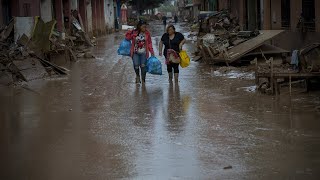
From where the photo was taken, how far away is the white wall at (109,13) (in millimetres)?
50591

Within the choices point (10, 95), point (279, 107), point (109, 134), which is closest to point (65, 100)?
point (10, 95)

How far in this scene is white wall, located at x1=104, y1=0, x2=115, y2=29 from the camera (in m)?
50.6

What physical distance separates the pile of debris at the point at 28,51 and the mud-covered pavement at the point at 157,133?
75 centimetres

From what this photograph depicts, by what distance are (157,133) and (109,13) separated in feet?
153

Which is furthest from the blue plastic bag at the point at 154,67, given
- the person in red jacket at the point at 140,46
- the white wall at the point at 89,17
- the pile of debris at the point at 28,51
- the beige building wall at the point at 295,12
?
the white wall at the point at 89,17

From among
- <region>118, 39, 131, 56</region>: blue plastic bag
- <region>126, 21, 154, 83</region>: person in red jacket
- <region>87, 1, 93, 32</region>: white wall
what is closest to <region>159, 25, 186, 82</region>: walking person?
<region>126, 21, 154, 83</region>: person in red jacket

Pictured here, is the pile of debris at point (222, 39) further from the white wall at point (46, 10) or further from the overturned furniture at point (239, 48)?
the white wall at point (46, 10)

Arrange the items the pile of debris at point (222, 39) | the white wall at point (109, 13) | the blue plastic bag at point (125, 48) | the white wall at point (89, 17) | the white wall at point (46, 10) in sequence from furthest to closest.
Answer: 1. the white wall at point (109, 13)
2. the white wall at point (89, 17)
3. the white wall at point (46, 10)
4. the pile of debris at point (222, 39)
5. the blue plastic bag at point (125, 48)

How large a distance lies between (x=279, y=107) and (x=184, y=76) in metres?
5.55

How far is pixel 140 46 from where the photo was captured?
13297 millimetres

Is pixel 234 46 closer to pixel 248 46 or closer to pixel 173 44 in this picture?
pixel 248 46

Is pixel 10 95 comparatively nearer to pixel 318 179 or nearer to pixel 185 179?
pixel 185 179

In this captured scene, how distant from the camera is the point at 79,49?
82.4 ft

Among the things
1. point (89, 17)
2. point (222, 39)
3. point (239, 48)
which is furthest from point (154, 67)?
Answer: point (89, 17)
